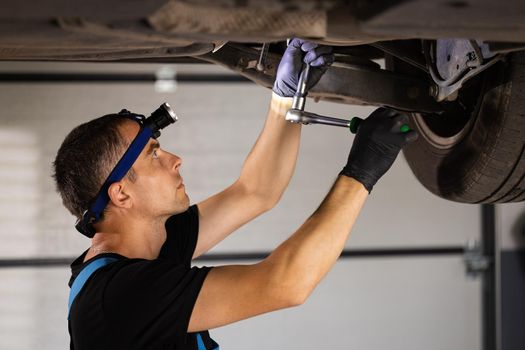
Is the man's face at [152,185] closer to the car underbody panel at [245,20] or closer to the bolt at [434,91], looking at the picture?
the bolt at [434,91]

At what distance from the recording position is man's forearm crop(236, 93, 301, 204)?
185 centimetres

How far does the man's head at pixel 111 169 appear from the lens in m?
1.68

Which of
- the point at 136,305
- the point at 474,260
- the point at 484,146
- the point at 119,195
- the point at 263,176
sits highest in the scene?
the point at 474,260

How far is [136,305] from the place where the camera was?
57.7 inches

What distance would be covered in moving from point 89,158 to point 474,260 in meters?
2.99

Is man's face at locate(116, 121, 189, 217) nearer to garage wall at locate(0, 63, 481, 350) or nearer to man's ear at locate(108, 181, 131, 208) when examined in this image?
man's ear at locate(108, 181, 131, 208)

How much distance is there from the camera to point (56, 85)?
3.95 metres

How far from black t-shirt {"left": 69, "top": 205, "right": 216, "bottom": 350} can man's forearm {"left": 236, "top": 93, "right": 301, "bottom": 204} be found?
0.48 meters

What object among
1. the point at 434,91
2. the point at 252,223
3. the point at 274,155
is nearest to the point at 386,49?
the point at 434,91

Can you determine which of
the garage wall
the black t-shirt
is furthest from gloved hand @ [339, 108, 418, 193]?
the garage wall

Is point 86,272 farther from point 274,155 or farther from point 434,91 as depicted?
point 434,91

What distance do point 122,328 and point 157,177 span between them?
38cm

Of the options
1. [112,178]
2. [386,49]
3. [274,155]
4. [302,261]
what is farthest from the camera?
[274,155]

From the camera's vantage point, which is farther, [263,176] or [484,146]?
[263,176]
